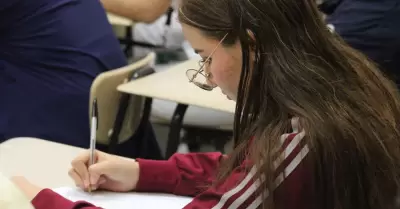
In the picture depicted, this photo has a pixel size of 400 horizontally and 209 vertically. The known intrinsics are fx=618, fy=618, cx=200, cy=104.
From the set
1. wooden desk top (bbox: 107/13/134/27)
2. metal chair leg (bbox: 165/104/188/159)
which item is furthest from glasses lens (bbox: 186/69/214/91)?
wooden desk top (bbox: 107/13/134/27)

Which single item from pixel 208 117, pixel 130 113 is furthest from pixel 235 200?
pixel 208 117

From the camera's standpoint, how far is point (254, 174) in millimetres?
950

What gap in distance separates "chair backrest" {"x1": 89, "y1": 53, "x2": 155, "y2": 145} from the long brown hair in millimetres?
935

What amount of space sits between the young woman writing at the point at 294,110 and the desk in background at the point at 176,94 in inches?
35.1

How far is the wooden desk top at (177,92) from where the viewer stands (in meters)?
2.00

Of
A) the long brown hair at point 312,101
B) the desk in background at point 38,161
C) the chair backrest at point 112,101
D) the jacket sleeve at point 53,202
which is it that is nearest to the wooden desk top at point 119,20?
the chair backrest at point 112,101

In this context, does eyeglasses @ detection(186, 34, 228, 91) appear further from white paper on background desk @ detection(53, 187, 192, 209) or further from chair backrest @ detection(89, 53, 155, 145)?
chair backrest @ detection(89, 53, 155, 145)

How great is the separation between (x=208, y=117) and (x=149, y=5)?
0.79 meters

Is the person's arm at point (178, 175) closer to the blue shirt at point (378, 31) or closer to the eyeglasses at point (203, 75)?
the eyeglasses at point (203, 75)

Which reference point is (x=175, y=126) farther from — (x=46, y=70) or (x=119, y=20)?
(x=119, y=20)

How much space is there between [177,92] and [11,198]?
112cm

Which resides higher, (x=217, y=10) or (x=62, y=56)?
(x=217, y=10)

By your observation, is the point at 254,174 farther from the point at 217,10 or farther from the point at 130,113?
the point at 130,113

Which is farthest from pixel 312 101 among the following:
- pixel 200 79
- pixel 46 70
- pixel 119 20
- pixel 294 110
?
pixel 119 20
